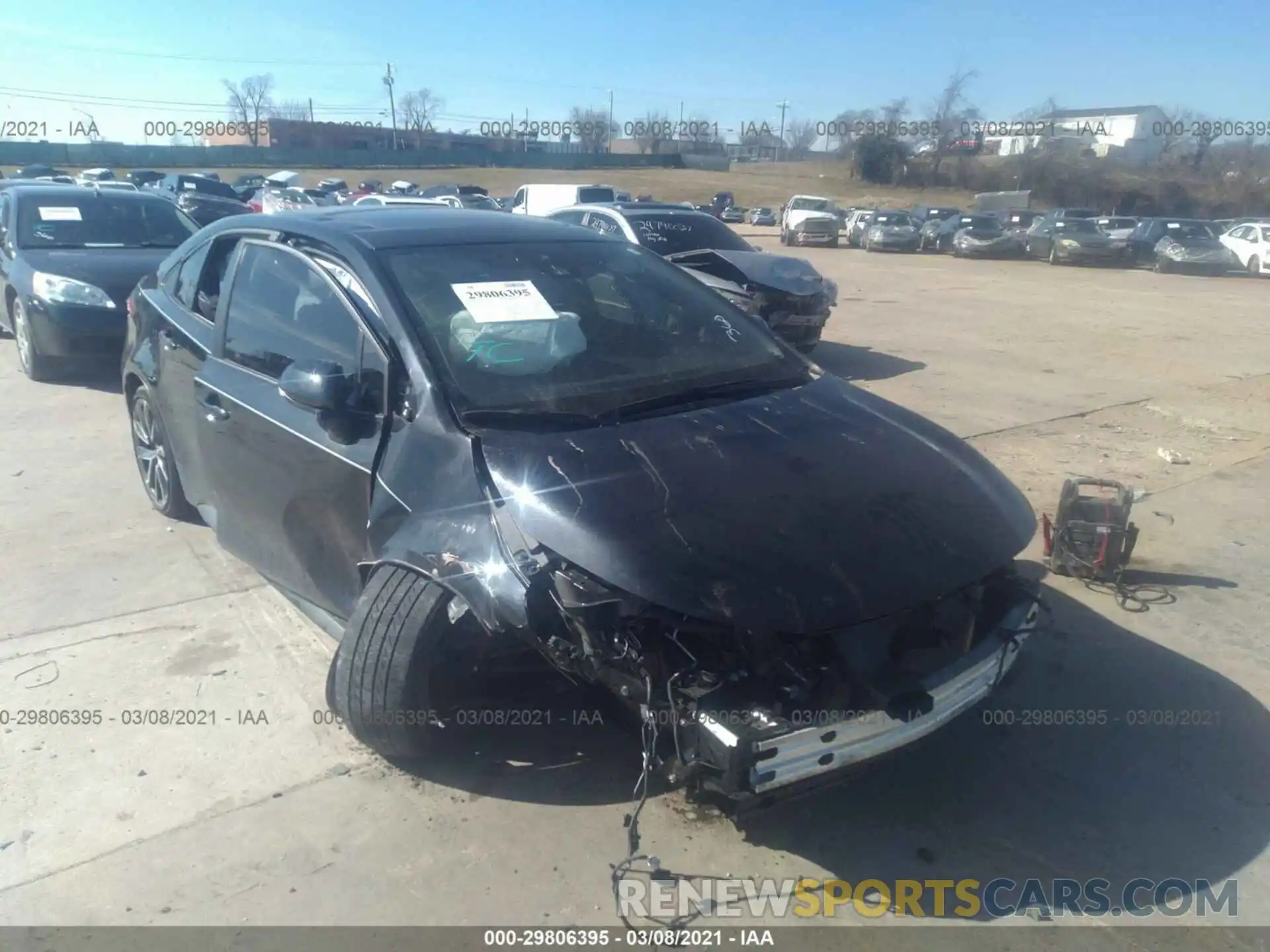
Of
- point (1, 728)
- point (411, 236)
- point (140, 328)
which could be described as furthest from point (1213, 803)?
point (140, 328)

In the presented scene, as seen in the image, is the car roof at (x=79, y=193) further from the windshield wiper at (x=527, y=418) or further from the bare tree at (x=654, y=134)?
the bare tree at (x=654, y=134)

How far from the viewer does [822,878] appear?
2797 mm

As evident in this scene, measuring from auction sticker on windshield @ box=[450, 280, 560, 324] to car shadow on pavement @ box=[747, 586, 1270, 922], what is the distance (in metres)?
1.86

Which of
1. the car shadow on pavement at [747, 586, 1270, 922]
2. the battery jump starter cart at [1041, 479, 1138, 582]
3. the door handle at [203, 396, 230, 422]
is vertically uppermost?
the door handle at [203, 396, 230, 422]

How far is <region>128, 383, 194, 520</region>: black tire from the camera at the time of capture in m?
5.03

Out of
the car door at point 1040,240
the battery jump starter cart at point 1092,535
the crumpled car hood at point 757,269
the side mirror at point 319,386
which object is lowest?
the car door at point 1040,240

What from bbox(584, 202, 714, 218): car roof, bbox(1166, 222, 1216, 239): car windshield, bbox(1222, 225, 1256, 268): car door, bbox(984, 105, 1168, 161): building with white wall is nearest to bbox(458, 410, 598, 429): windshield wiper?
bbox(584, 202, 714, 218): car roof

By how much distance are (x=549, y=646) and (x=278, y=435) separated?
1590 millimetres

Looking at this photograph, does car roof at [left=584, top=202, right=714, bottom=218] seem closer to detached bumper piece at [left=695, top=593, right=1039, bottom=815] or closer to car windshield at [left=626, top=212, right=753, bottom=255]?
car windshield at [left=626, top=212, right=753, bottom=255]

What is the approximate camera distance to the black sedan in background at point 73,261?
805 cm

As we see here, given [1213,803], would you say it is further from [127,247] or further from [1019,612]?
[127,247]

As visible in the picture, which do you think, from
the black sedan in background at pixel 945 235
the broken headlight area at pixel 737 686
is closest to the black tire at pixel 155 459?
the broken headlight area at pixel 737 686

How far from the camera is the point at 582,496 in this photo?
2.78m

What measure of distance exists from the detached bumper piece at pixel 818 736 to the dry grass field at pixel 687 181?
2131 inches
